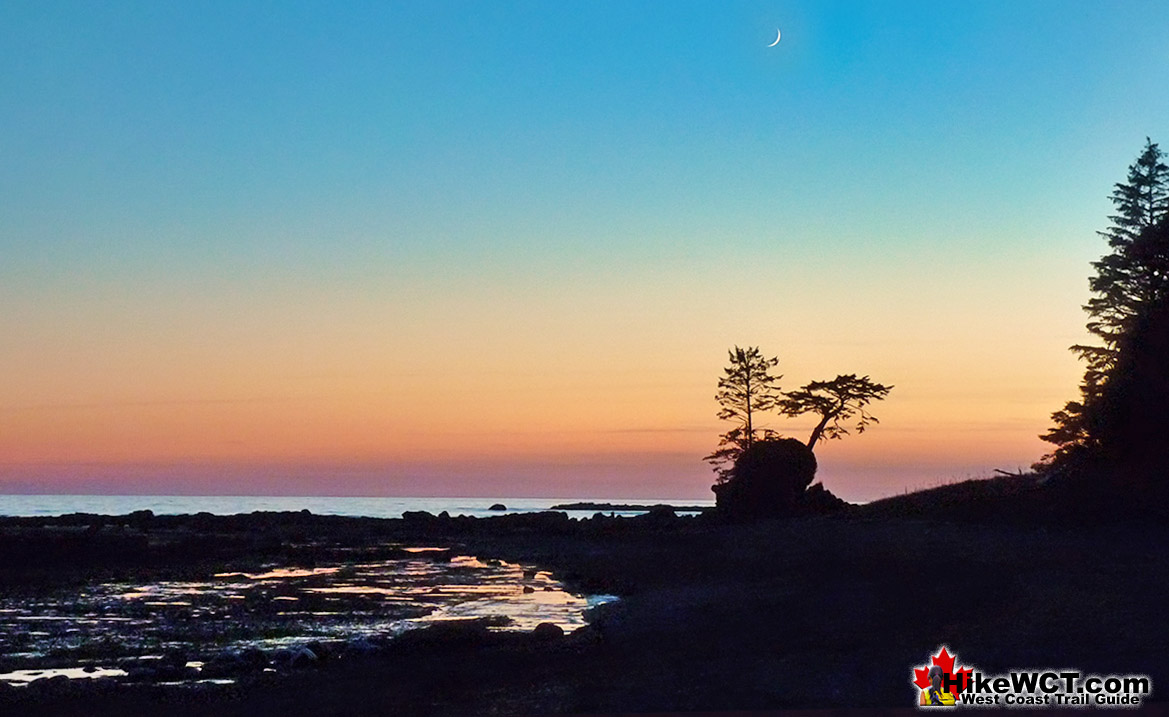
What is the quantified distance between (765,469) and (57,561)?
33.4 metres

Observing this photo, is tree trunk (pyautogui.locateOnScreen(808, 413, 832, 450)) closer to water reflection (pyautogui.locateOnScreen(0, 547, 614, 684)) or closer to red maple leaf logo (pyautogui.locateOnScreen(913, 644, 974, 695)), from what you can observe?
water reflection (pyautogui.locateOnScreen(0, 547, 614, 684))

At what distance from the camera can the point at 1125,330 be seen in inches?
1526

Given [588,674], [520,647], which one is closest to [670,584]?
[520,647]

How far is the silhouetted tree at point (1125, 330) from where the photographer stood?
3516cm

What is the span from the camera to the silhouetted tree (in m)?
35.2

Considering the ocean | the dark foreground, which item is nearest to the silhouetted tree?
the dark foreground

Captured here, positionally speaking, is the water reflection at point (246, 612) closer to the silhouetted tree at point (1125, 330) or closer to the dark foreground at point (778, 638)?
the dark foreground at point (778, 638)

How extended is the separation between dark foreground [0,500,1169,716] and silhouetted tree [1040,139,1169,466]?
741 centimetres

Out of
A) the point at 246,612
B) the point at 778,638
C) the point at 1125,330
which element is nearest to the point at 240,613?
the point at 246,612

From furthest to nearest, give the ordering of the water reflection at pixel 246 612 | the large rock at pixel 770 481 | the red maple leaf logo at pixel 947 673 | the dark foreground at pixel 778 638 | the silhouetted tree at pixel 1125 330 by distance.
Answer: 1. the large rock at pixel 770 481
2. the silhouetted tree at pixel 1125 330
3. the water reflection at pixel 246 612
4. the dark foreground at pixel 778 638
5. the red maple leaf logo at pixel 947 673

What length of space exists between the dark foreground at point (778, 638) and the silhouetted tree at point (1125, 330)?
7411 mm

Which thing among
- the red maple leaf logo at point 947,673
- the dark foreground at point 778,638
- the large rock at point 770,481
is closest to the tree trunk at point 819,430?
the large rock at point 770,481

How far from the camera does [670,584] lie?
27750 millimetres

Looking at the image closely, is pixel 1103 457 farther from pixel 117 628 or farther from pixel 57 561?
pixel 57 561
